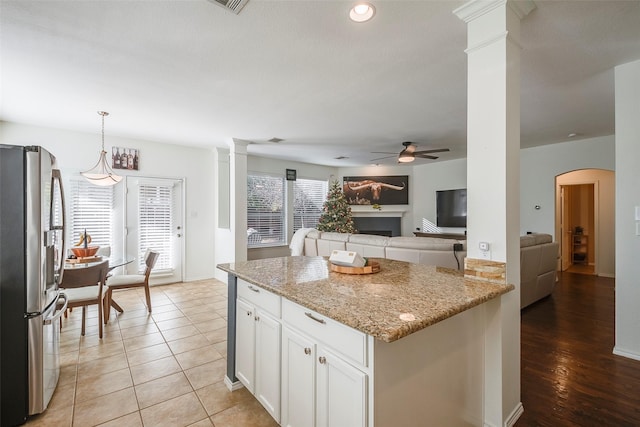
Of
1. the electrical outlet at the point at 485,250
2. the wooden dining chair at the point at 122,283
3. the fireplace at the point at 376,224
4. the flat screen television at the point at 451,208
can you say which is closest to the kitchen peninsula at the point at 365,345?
the electrical outlet at the point at 485,250

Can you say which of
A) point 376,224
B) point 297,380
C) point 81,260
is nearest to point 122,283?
point 81,260

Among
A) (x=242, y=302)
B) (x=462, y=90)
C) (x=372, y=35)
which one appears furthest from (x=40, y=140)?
(x=462, y=90)

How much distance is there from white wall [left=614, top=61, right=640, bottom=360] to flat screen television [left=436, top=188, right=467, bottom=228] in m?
4.03

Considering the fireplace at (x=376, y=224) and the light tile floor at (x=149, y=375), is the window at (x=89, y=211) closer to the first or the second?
the light tile floor at (x=149, y=375)

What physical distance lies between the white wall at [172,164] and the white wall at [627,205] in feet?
19.2

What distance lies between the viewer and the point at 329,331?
137 centimetres

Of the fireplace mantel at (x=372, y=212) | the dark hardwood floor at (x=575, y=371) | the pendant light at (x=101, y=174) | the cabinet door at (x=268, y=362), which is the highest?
the pendant light at (x=101, y=174)

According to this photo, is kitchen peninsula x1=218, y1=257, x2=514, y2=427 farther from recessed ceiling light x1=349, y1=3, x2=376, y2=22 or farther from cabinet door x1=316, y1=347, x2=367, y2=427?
recessed ceiling light x1=349, y1=3, x2=376, y2=22

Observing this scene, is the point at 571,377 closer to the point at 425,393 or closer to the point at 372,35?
the point at 425,393

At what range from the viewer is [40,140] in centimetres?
432

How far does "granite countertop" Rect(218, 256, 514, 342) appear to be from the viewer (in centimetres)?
118

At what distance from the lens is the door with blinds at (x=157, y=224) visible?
16.6 ft

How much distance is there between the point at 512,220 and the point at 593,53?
6.04 ft

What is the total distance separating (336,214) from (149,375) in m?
5.21
